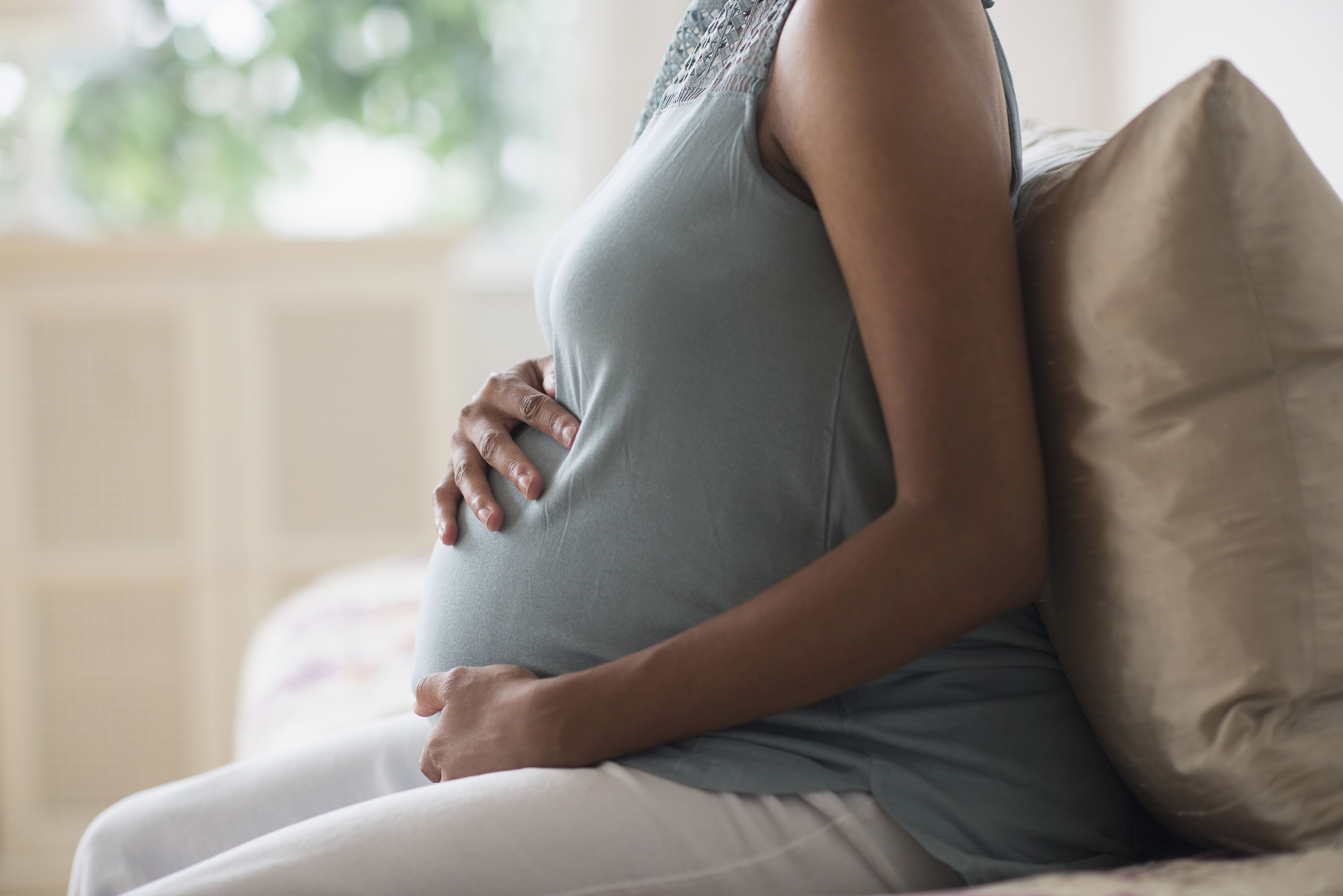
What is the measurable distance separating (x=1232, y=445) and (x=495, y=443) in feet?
1.49

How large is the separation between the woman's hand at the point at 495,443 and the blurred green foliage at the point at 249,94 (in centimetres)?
207

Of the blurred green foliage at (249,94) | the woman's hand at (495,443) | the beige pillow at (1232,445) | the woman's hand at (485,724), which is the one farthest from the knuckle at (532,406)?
the blurred green foliage at (249,94)

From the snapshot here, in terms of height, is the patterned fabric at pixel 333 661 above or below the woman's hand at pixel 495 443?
below

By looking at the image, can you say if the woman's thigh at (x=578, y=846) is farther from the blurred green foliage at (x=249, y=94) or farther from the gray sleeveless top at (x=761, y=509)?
the blurred green foliage at (x=249, y=94)

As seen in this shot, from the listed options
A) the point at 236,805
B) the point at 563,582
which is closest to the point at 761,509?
the point at 563,582

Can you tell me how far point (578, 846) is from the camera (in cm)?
53

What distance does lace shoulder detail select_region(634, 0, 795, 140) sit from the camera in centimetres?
61

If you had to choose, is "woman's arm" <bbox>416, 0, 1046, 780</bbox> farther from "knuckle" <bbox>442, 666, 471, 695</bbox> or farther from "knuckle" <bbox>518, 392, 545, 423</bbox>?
"knuckle" <bbox>518, 392, 545, 423</bbox>

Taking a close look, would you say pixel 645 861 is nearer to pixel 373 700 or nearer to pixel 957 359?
pixel 957 359

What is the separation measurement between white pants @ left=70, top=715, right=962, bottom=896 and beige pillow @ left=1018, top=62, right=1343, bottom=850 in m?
0.17

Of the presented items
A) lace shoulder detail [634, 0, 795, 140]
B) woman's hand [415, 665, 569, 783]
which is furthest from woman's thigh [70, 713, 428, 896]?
lace shoulder detail [634, 0, 795, 140]

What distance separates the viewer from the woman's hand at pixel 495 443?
670 millimetres

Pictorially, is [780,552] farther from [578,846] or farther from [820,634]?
[578,846]

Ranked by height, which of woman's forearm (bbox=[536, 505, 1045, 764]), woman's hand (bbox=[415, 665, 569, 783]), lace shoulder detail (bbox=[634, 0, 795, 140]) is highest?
lace shoulder detail (bbox=[634, 0, 795, 140])
